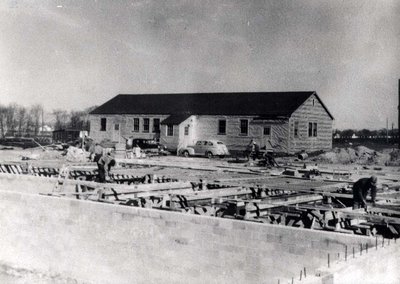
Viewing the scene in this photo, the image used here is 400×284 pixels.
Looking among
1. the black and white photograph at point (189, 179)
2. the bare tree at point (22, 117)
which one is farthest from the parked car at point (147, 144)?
the bare tree at point (22, 117)

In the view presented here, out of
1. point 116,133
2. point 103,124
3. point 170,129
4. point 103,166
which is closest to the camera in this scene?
point 103,166

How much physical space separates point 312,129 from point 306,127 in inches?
40.2

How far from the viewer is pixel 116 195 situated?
16047 millimetres

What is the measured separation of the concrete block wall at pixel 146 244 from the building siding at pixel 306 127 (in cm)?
2583

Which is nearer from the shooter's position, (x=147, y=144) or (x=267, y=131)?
(x=267, y=131)

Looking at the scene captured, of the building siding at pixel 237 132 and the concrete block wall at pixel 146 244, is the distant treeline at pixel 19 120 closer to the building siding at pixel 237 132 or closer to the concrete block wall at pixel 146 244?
the building siding at pixel 237 132

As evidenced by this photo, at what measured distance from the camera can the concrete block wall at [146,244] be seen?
Answer: 10.4 metres

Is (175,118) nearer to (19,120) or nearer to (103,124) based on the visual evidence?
(103,124)

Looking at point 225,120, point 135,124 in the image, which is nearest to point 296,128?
point 225,120

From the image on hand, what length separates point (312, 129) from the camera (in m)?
40.9

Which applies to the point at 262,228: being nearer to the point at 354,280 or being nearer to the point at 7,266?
the point at 354,280

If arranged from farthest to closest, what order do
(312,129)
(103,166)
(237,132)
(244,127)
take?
(237,132), (312,129), (244,127), (103,166)

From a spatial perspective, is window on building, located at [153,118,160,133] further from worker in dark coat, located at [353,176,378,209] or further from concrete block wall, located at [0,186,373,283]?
worker in dark coat, located at [353,176,378,209]

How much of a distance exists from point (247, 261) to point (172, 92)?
39.2m
